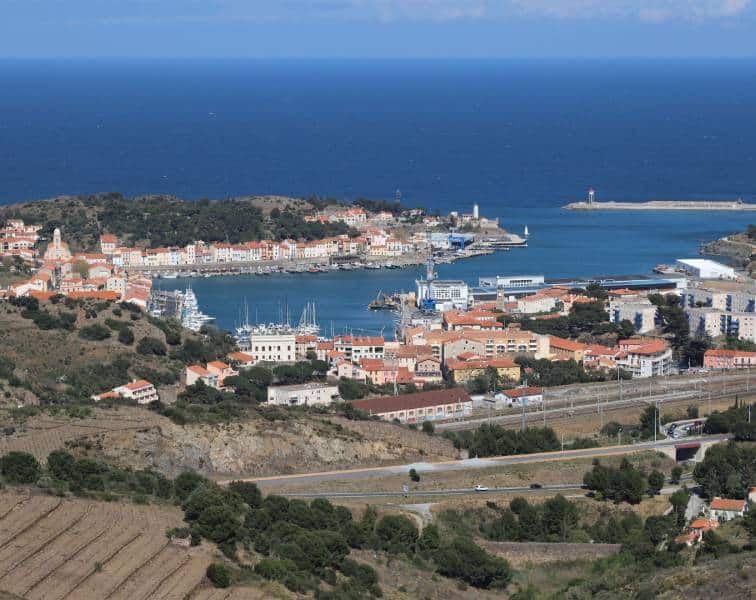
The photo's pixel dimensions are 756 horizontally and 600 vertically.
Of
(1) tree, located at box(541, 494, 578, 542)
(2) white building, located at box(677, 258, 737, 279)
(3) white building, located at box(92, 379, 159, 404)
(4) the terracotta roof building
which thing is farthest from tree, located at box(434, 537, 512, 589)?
(2) white building, located at box(677, 258, 737, 279)

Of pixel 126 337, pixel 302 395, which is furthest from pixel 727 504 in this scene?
pixel 126 337

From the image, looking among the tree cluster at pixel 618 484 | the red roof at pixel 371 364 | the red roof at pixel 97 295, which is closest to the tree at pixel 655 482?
the tree cluster at pixel 618 484

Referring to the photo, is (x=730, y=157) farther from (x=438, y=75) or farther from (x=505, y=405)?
(x=438, y=75)

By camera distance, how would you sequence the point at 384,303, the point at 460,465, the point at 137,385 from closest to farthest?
the point at 460,465, the point at 137,385, the point at 384,303

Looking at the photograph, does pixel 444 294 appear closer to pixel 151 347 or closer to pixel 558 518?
pixel 151 347

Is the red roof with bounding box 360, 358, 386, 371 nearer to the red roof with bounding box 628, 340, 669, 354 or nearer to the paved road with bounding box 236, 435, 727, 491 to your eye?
the red roof with bounding box 628, 340, 669, 354
